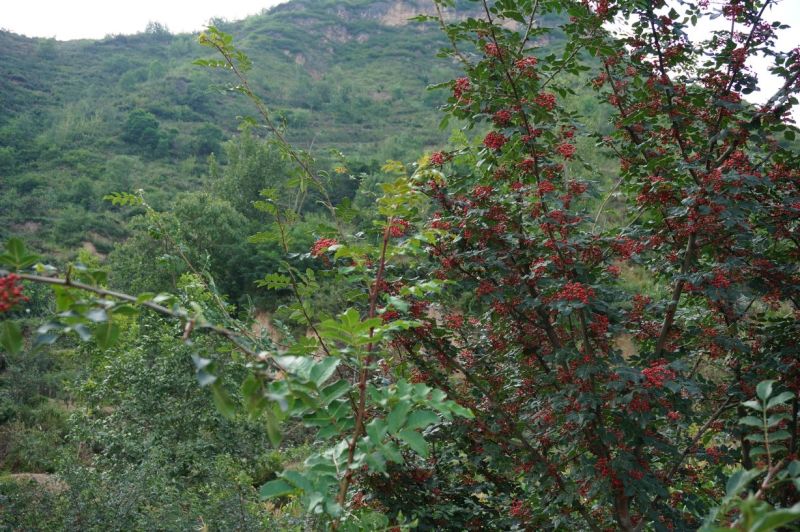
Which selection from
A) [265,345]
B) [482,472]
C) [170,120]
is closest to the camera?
[265,345]

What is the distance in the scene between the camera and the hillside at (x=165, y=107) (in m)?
31.0

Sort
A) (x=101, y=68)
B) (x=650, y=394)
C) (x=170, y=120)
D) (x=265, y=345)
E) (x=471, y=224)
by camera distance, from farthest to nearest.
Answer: (x=101, y=68) < (x=170, y=120) < (x=471, y=224) < (x=650, y=394) < (x=265, y=345)

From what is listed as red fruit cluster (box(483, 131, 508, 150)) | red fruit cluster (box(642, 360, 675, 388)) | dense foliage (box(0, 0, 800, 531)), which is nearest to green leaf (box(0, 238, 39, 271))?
dense foliage (box(0, 0, 800, 531))

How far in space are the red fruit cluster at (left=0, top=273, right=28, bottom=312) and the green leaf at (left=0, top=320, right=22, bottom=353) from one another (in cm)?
11

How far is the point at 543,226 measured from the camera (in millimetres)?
2596

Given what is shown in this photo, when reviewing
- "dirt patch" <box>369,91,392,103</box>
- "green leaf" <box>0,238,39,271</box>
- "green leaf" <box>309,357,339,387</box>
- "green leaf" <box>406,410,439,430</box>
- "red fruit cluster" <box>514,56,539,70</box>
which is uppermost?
"dirt patch" <box>369,91,392,103</box>

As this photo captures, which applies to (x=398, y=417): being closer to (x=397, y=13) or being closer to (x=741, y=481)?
(x=741, y=481)

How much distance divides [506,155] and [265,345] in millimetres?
1358

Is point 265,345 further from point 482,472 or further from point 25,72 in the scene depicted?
point 25,72

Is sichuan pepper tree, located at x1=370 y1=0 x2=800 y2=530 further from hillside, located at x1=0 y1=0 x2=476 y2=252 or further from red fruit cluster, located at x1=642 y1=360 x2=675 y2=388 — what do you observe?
hillside, located at x1=0 y1=0 x2=476 y2=252

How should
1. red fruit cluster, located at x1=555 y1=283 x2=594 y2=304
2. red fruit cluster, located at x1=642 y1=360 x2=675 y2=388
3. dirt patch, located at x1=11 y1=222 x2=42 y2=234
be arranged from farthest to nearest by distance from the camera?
dirt patch, located at x1=11 y1=222 x2=42 y2=234 < red fruit cluster, located at x1=555 y1=283 x2=594 y2=304 < red fruit cluster, located at x1=642 y1=360 x2=675 y2=388

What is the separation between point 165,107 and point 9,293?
48984 mm

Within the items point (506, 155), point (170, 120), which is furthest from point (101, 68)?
point (506, 155)

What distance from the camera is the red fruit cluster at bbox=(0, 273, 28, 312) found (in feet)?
2.98
